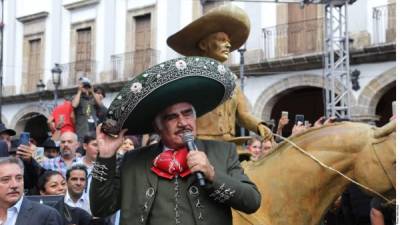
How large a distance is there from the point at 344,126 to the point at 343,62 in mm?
12728

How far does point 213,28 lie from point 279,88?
605 inches

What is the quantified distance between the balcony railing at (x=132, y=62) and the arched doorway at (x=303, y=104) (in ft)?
Result: 15.3

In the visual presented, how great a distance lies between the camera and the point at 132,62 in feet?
76.7

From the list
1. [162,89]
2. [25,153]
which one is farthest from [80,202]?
[162,89]

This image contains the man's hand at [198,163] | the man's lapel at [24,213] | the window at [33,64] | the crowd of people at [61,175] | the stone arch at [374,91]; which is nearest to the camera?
the man's hand at [198,163]

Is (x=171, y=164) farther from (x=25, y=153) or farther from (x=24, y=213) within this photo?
(x=25, y=153)

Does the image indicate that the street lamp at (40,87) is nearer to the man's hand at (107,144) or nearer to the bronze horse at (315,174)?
the bronze horse at (315,174)

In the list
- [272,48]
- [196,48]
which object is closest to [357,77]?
[272,48]

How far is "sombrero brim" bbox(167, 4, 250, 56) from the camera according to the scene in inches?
162

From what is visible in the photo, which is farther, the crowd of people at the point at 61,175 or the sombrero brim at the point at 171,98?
the crowd of people at the point at 61,175

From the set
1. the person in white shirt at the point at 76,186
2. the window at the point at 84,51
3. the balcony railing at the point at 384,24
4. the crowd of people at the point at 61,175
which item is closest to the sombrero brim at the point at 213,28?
the crowd of people at the point at 61,175

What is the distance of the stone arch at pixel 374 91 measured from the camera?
675 inches

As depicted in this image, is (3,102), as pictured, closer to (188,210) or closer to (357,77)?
(357,77)

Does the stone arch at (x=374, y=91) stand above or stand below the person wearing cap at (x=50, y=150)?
above
